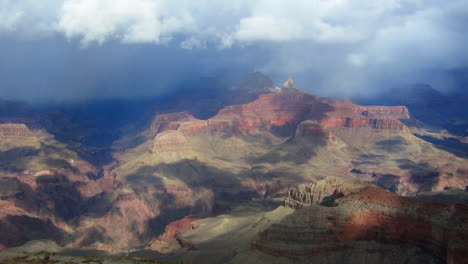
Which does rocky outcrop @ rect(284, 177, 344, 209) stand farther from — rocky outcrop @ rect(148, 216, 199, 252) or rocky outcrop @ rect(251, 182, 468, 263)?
rocky outcrop @ rect(148, 216, 199, 252)

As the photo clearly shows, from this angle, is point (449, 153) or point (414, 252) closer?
point (414, 252)

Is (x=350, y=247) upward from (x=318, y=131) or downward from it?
downward

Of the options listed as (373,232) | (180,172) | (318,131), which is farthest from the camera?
(318,131)

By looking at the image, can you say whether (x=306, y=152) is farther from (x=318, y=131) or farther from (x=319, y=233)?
(x=319, y=233)

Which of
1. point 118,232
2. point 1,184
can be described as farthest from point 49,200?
point 118,232

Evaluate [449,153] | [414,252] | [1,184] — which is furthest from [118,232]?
[449,153]

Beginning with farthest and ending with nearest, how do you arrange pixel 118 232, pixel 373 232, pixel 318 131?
pixel 318 131, pixel 118 232, pixel 373 232

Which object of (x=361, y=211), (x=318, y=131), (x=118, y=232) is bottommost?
(x=118, y=232)

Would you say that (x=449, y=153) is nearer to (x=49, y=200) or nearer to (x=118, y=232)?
(x=118, y=232)
